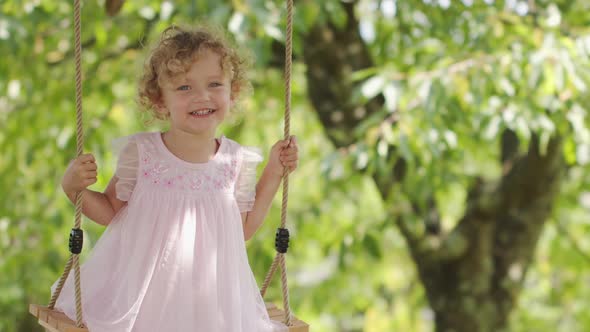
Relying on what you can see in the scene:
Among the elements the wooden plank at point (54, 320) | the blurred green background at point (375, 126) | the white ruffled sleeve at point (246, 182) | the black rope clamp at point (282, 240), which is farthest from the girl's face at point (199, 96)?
the blurred green background at point (375, 126)

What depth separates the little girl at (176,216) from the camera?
1.23 metres

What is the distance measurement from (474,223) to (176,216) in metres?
2.14

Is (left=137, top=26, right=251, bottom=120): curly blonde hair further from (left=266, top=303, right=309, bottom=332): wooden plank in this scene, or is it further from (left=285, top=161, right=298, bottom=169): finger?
(left=266, top=303, right=309, bottom=332): wooden plank

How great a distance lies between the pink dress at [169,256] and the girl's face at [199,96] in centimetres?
6

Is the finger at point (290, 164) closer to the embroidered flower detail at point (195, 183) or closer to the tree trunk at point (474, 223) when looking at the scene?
the embroidered flower detail at point (195, 183)

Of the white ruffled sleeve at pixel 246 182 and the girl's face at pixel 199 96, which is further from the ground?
the girl's face at pixel 199 96

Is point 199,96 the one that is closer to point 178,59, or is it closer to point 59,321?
point 178,59

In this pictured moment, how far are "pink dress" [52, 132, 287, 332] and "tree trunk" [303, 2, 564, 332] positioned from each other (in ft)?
5.81

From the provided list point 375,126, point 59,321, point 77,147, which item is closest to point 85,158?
point 77,147

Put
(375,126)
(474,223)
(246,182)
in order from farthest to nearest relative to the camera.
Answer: (474,223) < (375,126) < (246,182)

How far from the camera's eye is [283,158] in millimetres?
1409

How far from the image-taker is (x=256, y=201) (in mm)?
1414

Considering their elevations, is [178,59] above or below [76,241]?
above

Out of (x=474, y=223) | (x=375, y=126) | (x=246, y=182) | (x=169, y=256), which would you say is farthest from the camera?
(x=474, y=223)
